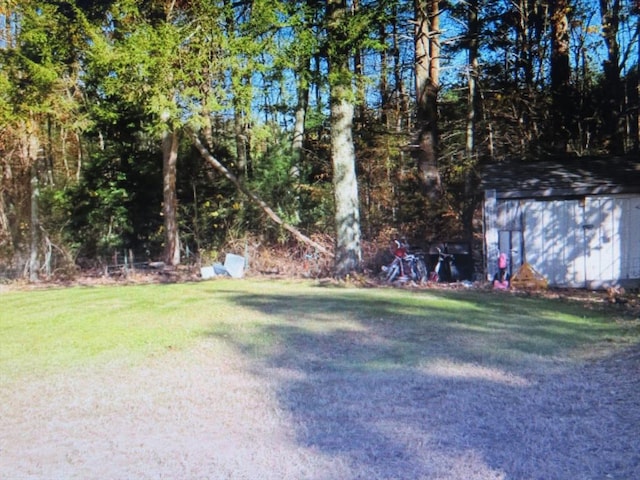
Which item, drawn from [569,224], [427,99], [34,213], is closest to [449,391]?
[569,224]

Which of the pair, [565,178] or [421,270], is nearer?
[565,178]

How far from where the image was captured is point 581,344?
736cm

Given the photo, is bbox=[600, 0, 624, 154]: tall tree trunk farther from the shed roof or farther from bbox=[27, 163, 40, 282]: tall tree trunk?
bbox=[27, 163, 40, 282]: tall tree trunk

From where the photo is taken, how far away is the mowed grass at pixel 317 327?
7.05 meters

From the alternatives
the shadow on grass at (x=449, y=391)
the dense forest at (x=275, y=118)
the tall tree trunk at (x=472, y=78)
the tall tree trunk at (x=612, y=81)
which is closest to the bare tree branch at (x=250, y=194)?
the dense forest at (x=275, y=118)

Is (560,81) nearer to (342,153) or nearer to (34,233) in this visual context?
(342,153)

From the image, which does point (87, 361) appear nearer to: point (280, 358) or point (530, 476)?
point (280, 358)

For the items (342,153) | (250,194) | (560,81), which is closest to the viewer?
(342,153)

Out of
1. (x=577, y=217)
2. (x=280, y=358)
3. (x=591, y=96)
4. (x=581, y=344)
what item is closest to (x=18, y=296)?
(x=280, y=358)

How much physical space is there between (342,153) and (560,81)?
10.4 meters

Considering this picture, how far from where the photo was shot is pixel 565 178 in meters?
13.9

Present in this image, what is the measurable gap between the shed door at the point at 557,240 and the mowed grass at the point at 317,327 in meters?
2.22

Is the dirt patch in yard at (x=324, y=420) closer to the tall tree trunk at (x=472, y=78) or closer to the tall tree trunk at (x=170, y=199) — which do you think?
the tall tree trunk at (x=170, y=199)

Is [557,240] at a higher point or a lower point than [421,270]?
higher
